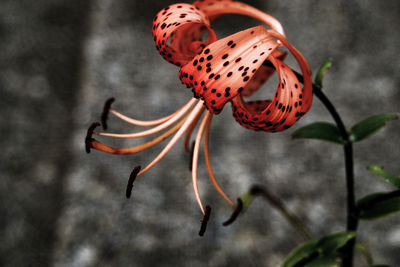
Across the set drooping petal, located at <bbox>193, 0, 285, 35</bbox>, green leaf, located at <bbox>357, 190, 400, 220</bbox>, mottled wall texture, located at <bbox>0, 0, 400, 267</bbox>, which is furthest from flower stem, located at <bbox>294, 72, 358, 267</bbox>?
mottled wall texture, located at <bbox>0, 0, 400, 267</bbox>

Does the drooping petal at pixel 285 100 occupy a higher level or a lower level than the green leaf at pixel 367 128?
higher

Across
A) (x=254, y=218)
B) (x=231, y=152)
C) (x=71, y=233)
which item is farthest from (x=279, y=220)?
(x=71, y=233)

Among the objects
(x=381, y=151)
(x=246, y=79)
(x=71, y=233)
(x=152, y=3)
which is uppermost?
(x=246, y=79)

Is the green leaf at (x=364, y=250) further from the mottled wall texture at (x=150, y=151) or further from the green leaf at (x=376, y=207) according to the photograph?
the mottled wall texture at (x=150, y=151)

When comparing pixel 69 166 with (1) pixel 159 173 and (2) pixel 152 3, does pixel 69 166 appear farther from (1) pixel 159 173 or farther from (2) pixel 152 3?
(2) pixel 152 3

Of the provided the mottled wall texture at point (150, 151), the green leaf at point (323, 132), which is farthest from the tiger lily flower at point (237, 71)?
the mottled wall texture at point (150, 151)

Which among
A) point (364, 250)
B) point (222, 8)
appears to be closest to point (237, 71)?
point (222, 8)
